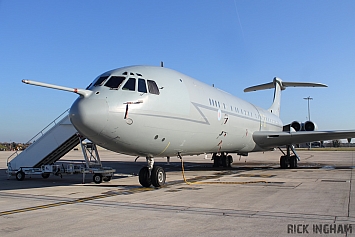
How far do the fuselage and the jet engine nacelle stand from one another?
1302 cm

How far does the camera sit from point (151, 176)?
1217 centimetres

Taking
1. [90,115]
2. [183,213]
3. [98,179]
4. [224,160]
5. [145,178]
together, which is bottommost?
[183,213]

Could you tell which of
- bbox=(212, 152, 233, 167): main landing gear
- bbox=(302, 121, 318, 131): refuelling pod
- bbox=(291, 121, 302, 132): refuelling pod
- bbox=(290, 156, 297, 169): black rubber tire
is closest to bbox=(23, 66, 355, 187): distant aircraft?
bbox=(290, 156, 297, 169): black rubber tire

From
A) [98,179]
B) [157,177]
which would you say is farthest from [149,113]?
[98,179]

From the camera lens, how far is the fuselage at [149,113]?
993 cm

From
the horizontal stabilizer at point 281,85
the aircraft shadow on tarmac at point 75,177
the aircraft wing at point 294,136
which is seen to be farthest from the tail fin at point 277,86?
the aircraft wing at point 294,136

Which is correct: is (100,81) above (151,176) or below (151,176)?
above

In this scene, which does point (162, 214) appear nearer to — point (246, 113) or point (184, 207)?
point (184, 207)

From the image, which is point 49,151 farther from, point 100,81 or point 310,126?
point 310,126

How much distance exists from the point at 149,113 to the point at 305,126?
19346 mm

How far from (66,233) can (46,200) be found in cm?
434

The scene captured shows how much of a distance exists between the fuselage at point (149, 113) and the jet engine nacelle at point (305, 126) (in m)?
13.0

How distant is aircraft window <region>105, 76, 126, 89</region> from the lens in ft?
35.2

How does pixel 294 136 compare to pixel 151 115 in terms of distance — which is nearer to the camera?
pixel 151 115
